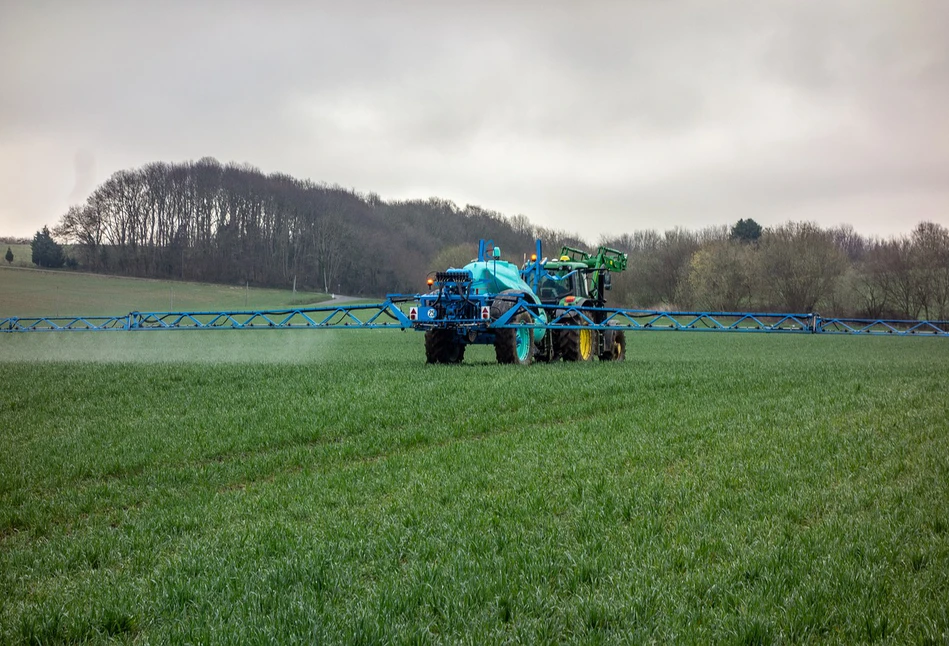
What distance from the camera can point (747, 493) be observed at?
19.1ft

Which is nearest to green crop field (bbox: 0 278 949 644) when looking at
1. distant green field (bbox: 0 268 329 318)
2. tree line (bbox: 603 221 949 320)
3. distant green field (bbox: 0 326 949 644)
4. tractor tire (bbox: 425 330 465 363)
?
distant green field (bbox: 0 326 949 644)

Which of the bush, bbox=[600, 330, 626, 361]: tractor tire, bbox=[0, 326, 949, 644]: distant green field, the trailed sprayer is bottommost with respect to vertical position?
bbox=[0, 326, 949, 644]: distant green field

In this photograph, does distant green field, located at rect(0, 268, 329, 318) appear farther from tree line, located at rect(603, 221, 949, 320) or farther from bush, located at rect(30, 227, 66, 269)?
tree line, located at rect(603, 221, 949, 320)

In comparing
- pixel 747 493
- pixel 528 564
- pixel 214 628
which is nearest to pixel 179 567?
pixel 214 628

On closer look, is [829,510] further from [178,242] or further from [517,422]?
[178,242]

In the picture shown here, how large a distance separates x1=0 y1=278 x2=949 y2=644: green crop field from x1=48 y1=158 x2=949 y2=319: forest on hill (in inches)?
1271

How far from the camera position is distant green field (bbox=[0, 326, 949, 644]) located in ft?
12.2

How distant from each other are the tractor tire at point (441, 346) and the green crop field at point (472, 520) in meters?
6.19

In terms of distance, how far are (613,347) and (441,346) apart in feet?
18.6

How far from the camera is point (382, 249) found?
59.3 meters

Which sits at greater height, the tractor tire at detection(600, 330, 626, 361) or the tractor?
the tractor

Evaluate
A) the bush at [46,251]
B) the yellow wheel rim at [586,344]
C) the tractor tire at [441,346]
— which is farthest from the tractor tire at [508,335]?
the bush at [46,251]

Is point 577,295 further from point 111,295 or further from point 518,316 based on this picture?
point 111,295

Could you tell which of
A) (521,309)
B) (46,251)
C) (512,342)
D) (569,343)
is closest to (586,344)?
(569,343)
